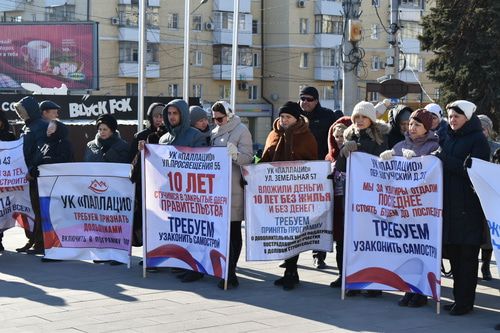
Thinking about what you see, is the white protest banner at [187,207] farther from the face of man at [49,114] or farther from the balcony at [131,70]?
the balcony at [131,70]

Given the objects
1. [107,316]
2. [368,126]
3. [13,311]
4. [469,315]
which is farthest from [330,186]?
[13,311]

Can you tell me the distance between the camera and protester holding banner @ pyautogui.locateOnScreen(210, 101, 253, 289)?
383 inches

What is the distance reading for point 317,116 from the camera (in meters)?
11.0

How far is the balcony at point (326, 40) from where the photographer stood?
73.0m

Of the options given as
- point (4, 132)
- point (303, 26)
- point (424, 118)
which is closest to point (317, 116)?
point (424, 118)

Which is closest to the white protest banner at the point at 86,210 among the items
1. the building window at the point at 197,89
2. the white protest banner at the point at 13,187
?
the white protest banner at the point at 13,187

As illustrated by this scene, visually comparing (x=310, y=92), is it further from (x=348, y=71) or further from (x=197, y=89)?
(x=197, y=89)

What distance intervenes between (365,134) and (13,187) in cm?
481

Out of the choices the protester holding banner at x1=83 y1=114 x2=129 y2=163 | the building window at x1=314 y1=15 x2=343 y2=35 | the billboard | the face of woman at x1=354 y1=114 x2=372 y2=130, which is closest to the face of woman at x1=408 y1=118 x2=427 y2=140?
the face of woman at x1=354 y1=114 x2=372 y2=130

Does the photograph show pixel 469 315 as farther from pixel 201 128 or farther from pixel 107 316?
pixel 201 128

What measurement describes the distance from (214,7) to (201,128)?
195 ft

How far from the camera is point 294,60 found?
72.5m

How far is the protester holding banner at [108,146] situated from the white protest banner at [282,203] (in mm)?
2393

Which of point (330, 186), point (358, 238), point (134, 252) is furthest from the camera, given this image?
point (134, 252)
